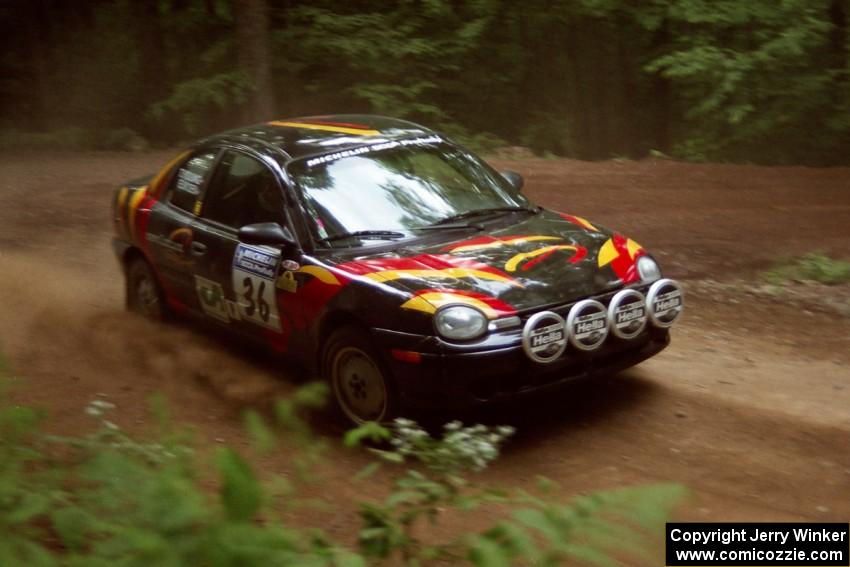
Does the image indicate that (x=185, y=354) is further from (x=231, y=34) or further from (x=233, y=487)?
(x=231, y=34)

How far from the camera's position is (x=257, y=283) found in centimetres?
700

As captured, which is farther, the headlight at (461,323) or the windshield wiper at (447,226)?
the windshield wiper at (447,226)

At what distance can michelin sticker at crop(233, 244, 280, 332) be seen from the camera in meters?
6.88

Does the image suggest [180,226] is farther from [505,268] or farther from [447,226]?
[505,268]

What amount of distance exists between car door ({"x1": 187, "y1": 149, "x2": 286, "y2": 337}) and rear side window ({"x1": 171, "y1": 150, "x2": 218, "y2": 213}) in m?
0.15

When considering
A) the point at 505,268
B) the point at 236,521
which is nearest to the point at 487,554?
the point at 236,521

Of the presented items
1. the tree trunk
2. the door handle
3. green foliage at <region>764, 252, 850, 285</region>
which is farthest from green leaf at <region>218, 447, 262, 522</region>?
the tree trunk

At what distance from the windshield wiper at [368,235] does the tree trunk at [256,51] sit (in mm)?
9589

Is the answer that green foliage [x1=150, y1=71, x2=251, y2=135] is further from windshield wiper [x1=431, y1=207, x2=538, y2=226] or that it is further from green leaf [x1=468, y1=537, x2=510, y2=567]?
green leaf [x1=468, y1=537, x2=510, y2=567]

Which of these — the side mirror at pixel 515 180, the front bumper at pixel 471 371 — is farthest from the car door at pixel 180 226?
the front bumper at pixel 471 371

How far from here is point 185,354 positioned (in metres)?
7.87

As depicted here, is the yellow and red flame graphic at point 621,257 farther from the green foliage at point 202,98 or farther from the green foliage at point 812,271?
the green foliage at point 202,98

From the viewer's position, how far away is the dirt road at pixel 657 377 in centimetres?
575

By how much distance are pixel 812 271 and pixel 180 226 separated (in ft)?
18.9
